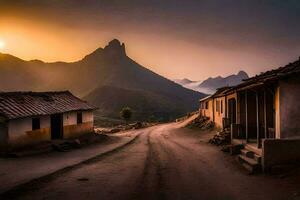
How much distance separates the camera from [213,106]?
1542 inches

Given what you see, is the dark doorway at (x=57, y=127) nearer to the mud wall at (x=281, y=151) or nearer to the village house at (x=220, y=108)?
the village house at (x=220, y=108)

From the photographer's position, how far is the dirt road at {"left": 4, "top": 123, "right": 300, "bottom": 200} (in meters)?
12.0

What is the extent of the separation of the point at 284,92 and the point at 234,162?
4.65 metres

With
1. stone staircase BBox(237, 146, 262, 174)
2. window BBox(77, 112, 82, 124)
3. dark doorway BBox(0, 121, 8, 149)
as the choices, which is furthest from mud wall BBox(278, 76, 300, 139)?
window BBox(77, 112, 82, 124)

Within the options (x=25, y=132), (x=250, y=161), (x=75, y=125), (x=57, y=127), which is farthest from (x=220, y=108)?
(x=25, y=132)

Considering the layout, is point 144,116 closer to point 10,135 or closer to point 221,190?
point 10,135

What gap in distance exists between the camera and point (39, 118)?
26.3 metres

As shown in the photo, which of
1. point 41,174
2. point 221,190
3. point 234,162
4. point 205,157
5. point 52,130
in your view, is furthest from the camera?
point 52,130

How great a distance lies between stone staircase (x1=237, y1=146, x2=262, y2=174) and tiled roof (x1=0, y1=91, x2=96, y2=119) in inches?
586

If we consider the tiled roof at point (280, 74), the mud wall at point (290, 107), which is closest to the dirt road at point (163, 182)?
the mud wall at point (290, 107)

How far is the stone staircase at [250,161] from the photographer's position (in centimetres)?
1523

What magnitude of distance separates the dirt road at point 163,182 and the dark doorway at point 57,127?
1070 cm

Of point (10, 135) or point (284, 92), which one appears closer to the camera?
point (284, 92)

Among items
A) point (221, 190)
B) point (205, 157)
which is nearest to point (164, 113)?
point (205, 157)
